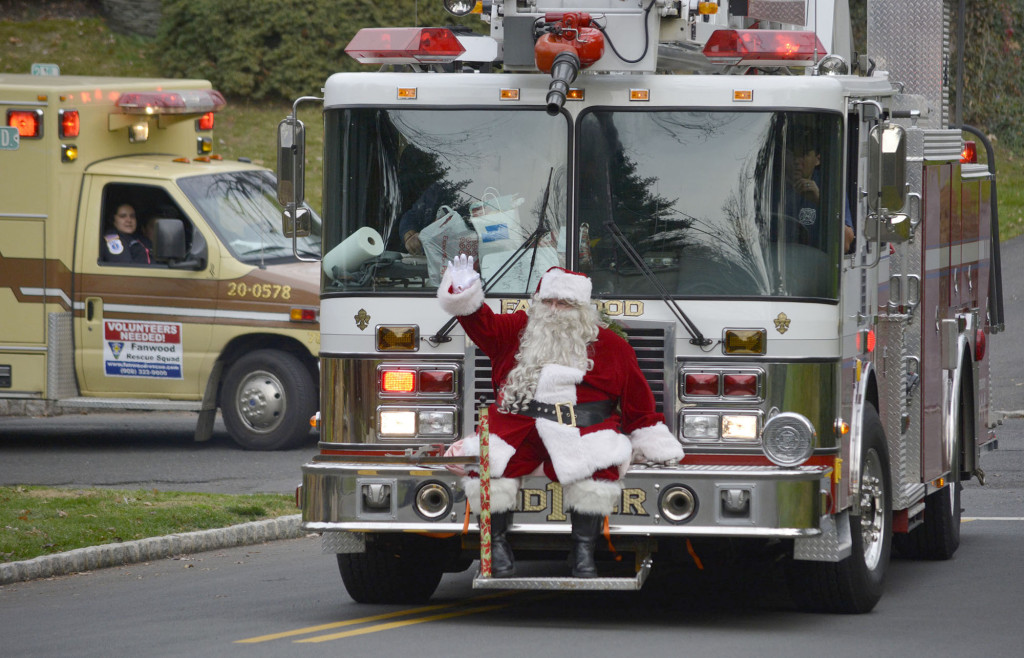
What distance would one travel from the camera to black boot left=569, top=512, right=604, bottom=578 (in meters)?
7.65

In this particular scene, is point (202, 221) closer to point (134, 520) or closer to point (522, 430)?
point (134, 520)

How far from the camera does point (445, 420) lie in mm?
7969

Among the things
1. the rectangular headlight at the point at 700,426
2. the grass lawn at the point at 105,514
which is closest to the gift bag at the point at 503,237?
the rectangular headlight at the point at 700,426

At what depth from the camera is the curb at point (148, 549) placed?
392 inches

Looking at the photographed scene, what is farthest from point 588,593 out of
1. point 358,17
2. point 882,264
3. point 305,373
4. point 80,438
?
point 358,17

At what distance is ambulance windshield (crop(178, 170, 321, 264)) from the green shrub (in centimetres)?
1091

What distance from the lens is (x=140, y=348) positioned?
15.3m

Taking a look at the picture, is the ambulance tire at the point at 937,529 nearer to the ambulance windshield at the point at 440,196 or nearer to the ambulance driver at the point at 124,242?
the ambulance windshield at the point at 440,196

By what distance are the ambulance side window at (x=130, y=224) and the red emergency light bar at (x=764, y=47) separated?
804 centimetres

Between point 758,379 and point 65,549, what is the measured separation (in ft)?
15.4

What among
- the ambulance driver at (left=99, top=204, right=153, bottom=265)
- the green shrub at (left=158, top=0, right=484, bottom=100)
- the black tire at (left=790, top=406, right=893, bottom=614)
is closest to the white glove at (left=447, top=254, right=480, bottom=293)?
the black tire at (left=790, top=406, right=893, bottom=614)

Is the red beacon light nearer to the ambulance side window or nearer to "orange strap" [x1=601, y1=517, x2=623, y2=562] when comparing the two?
"orange strap" [x1=601, y1=517, x2=623, y2=562]

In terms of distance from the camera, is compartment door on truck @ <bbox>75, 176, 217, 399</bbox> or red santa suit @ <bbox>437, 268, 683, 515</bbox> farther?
compartment door on truck @ <bbox>75, 176, 217, 399</bbox>

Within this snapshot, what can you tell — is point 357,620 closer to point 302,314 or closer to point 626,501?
point 626,501
